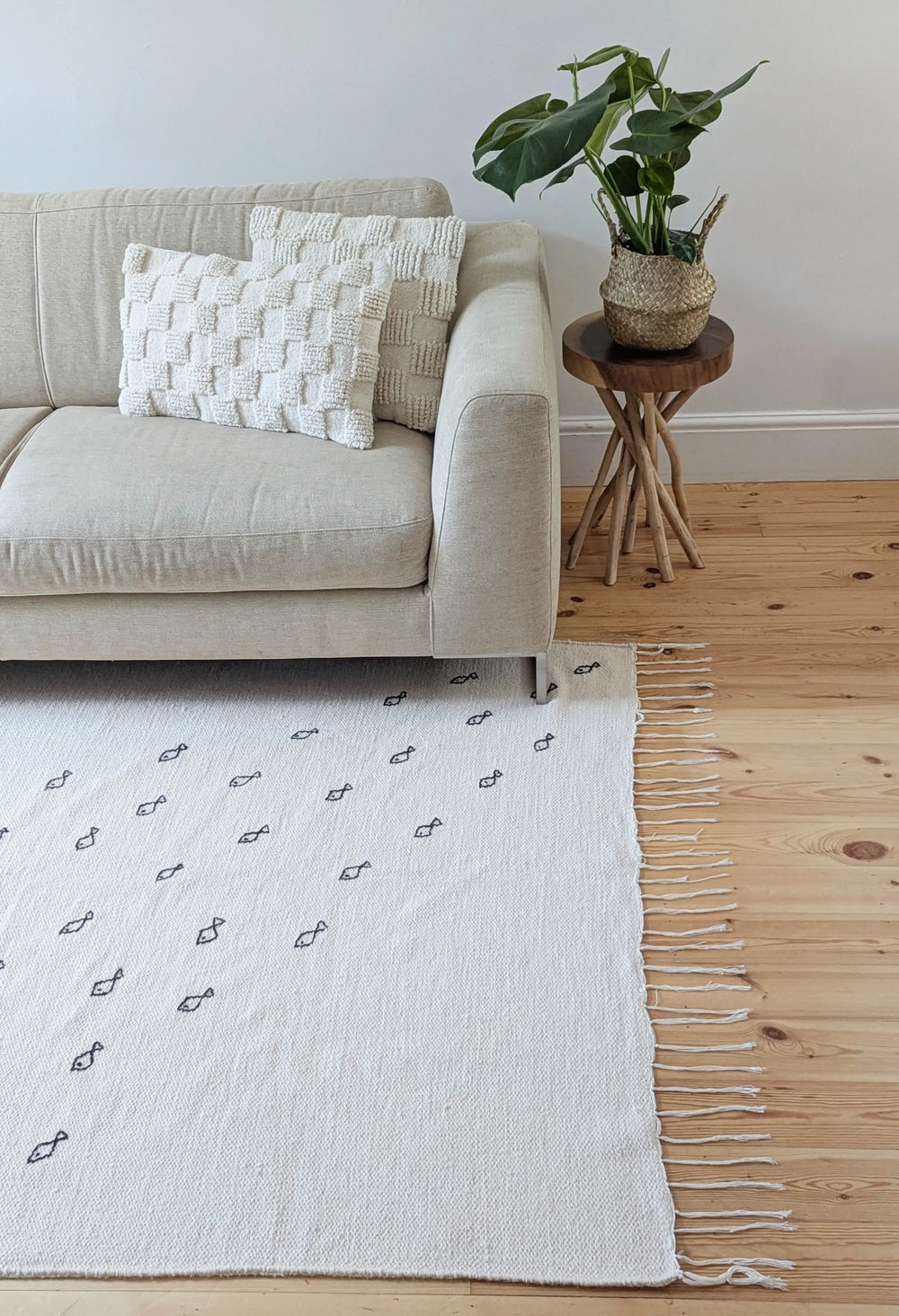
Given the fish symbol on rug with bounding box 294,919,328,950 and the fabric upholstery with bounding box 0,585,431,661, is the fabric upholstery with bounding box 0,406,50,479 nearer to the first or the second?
the fabric upholstery with bounding box 0,585,431,661

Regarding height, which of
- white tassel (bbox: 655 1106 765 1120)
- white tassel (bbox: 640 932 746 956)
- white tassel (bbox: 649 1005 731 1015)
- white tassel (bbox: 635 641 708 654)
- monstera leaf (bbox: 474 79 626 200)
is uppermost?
monstera leaf (bbox: 474 79 626 200)

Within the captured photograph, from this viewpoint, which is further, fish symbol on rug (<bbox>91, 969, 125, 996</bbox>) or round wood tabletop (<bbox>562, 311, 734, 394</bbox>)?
round wood tabletop (<bbox>562, 311, 734, 394</bbox>)

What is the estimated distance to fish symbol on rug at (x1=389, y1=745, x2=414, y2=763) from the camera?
84.6 inches

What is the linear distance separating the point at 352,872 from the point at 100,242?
1.49 m

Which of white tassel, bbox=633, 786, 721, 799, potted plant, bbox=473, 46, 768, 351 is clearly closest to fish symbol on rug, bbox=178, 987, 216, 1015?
white tassel, bbox=633, 786, 721, 799

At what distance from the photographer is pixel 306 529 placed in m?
2.07

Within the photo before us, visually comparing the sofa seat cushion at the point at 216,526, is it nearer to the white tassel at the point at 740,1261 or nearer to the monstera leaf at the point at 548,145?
the monstera leaf at the point at 548,145

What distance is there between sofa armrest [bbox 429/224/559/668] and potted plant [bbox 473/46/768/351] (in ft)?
0.71

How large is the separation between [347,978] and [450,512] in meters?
0.79

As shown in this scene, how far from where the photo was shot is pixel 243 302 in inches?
90.8

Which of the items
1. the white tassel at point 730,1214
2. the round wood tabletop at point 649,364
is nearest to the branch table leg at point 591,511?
the round wood tabletop at point 649,364

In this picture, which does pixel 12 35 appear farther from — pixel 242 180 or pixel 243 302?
pixel 243 302

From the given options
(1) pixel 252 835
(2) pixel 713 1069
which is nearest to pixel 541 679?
(1) pixel 252 835

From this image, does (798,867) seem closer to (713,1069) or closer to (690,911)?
(690,911)
